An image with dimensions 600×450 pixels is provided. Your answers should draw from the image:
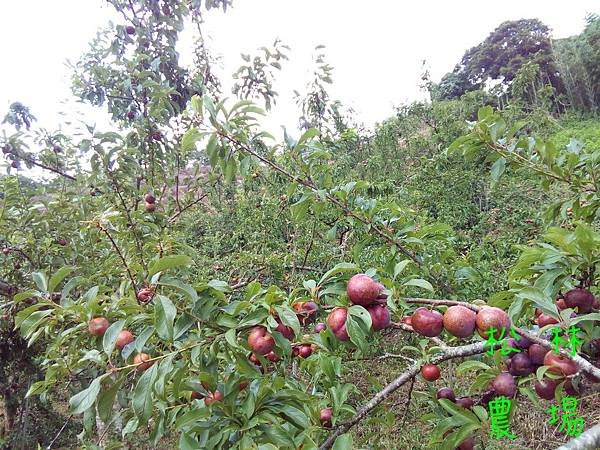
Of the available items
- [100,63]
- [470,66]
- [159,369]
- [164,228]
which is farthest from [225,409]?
[470,66]

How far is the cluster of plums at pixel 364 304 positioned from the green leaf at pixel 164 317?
0.30 m

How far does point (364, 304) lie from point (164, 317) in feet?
1.22

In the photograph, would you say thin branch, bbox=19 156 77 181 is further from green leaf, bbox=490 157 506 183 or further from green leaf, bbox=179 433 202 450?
green leaf, bbox=490 157 506 183

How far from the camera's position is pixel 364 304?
0.81 meters

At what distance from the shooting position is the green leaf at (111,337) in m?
0.79

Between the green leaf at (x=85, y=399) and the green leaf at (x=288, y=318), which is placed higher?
the green leaf at (x=288, y=318)

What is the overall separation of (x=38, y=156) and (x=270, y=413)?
2073mm

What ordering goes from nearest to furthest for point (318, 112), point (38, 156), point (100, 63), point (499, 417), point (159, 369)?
point (159, 369), point (499, 417), point (38, 156), point (100, 63), point (318, 112)

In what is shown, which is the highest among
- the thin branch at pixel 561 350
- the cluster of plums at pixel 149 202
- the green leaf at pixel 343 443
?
the cluster of plums at pixel 149 202

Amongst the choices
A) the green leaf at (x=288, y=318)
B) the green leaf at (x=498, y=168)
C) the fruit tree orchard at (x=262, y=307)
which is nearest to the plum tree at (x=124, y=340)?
the fruit tree orchard at (x=262, y=307)

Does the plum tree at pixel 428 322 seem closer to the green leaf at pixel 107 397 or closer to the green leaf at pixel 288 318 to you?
the green leaf at pixel 288 318

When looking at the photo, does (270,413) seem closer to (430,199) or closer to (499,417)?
(499,417)

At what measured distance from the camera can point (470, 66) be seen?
16.2 metres

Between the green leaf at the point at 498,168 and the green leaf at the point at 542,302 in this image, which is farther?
the green leaf at the point at 498,168
